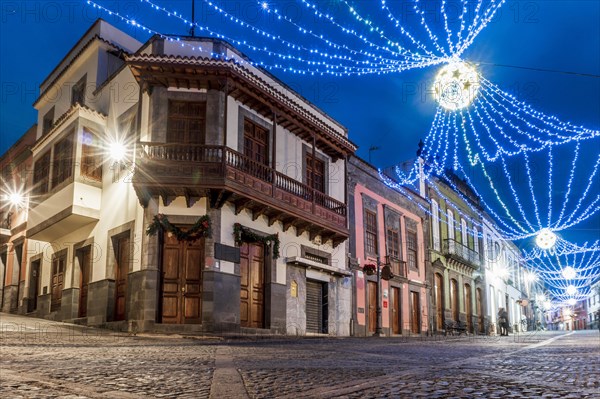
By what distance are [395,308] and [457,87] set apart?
53.5 feet

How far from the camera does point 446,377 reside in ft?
17.2

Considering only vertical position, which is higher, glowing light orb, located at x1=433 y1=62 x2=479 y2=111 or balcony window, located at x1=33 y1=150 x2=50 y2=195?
balcony window, located at x1=33 y1=150 x2=50 y2=195

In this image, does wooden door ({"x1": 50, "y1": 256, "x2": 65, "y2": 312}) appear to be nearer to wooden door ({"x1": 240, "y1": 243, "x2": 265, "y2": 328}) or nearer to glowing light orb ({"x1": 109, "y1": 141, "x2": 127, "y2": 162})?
glowing light orb ({"x1": 109, "y1": 141, "x2": 127, "y2": 162})

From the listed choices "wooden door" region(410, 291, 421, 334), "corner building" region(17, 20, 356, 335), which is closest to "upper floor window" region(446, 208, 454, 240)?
"wooden door" region(410, 291, 421, 334)

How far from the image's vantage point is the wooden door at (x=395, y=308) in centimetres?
2461

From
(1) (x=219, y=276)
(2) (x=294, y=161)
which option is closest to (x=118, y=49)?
(2) (x=294, y=161)

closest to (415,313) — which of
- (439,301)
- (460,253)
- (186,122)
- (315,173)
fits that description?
(439,301)

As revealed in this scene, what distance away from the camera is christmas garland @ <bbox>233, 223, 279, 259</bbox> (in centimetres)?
1625

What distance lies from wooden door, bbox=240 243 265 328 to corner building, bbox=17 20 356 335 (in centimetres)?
5

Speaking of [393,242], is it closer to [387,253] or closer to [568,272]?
[387,253]

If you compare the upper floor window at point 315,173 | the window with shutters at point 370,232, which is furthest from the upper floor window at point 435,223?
the upper floor window at point 315,173

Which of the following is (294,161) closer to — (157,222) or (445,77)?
(157,222)

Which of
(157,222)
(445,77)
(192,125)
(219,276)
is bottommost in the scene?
(219,276)

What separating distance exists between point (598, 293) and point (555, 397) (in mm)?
95127
